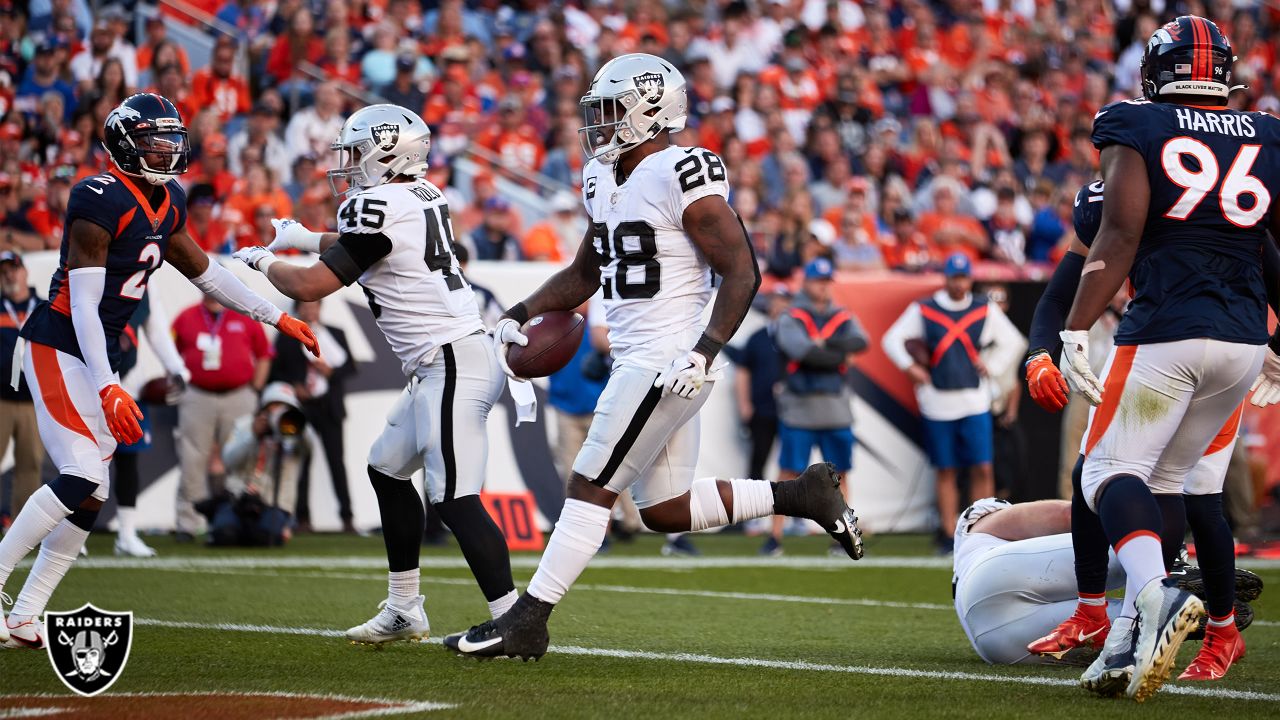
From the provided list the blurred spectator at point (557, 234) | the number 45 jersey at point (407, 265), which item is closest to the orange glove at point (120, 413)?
the number 45 jersey at point (407, 265)

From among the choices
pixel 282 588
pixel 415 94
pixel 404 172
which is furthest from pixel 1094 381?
pixel 415 94

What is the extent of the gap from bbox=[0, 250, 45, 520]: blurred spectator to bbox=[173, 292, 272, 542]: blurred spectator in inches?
41.7

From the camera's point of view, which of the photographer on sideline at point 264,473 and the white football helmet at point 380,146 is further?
the photographer on sideline at point 264,473

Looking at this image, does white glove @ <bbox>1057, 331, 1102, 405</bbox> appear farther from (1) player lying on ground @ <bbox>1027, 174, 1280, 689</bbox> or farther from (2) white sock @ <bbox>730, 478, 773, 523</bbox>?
(2) white sock @ <bbox>730, 478, 773, 523</bbox>

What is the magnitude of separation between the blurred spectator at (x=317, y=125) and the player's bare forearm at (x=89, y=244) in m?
7.15

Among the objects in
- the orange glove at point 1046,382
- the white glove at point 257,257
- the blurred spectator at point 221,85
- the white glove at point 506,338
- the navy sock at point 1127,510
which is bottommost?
the navy sock at point 1127,510

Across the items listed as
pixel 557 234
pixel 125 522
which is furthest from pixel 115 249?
pixel 557 234

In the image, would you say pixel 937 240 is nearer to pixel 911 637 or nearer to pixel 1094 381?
pixel 911 637

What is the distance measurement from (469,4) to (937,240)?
533 centimetres

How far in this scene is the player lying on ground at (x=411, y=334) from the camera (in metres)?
5.23

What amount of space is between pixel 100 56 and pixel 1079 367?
32.3 feet

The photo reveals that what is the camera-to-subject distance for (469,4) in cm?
1568

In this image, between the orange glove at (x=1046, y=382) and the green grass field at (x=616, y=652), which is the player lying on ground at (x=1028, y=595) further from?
the orange glove at (x=1046, y=382)

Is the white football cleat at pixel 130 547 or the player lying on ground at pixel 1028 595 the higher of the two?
the player lying on ground at pixel 1028 595
